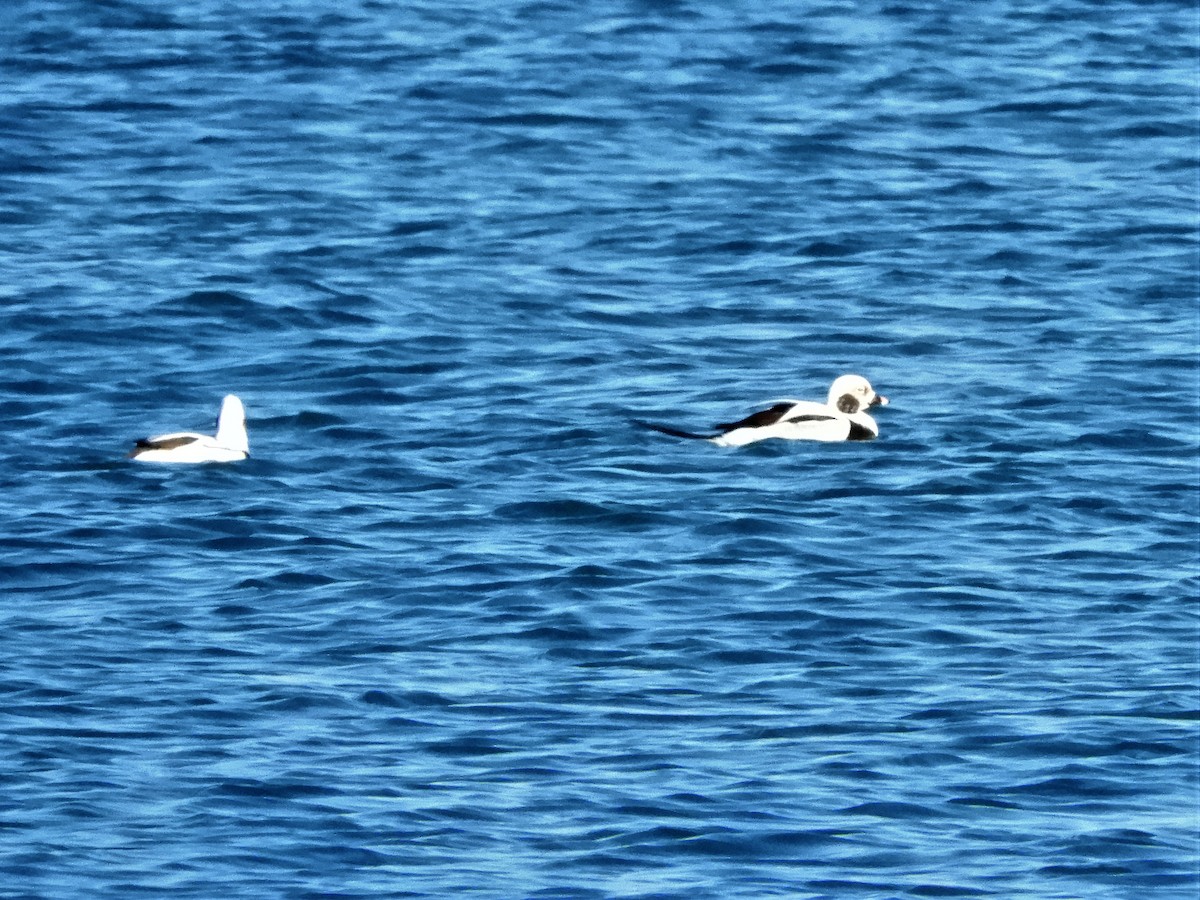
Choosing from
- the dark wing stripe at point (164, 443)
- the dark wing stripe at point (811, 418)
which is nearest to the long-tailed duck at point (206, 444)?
the dark wing stripe at point (164, 443)

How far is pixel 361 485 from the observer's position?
15125 mm

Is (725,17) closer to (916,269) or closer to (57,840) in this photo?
(916,269)

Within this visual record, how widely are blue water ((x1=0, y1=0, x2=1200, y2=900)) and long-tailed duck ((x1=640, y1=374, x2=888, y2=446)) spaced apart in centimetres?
19

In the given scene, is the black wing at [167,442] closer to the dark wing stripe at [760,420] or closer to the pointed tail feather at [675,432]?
the pointed tail feather at [675,432]

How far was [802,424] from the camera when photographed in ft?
53.4

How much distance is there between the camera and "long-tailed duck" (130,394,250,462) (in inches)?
596

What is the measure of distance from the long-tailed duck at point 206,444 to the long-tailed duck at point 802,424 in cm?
258

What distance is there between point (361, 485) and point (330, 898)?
606cm

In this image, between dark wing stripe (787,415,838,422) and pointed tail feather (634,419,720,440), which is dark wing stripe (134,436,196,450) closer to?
pointed tail feather (634,419,720,440)

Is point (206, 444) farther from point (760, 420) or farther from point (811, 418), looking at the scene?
point (811, 418)

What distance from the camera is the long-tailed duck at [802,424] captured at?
635 inches

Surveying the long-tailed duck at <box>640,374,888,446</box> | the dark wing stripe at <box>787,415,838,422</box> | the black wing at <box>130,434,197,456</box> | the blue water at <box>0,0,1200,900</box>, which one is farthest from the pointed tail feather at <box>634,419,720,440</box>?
the black wing at <box>130,434,197,456</box>

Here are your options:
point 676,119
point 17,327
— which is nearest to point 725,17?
point 676,119

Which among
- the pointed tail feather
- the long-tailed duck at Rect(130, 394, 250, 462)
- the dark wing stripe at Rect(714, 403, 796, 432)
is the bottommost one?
the pointed tail feather
